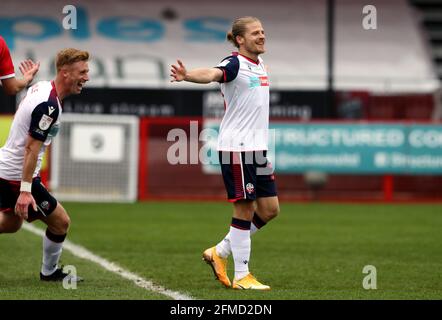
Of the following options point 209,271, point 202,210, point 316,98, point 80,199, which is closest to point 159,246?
point 209,271

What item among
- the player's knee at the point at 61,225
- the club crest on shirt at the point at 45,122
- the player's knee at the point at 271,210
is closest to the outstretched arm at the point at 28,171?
the club crest on shirt at the point at 45,122

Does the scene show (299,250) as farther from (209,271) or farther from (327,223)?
(327,223)

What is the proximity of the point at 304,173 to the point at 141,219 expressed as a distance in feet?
17.4

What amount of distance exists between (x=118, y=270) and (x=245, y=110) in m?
2.09

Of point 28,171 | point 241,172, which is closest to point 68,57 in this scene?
point 28,171

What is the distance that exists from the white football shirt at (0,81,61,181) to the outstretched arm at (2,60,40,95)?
1.26ft

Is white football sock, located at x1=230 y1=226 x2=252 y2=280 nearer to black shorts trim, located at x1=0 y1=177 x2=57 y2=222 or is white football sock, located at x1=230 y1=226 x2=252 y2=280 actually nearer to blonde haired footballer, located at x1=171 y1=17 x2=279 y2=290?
blonde haired footballer, located at x1=171 y1=17 x2=279 y2=290

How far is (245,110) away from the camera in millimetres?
7906

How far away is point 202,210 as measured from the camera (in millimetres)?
16500

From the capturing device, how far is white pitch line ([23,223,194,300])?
7.55m

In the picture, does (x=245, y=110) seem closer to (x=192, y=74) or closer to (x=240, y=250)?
(x=192, y=74)

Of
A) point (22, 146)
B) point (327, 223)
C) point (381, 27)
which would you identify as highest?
point (381, 27)

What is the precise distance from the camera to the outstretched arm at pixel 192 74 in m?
7.24

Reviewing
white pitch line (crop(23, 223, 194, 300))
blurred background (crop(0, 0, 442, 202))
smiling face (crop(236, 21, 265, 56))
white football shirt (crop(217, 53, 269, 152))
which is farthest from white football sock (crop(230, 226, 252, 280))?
blurred background (crop(0, 0, 442, 202))
